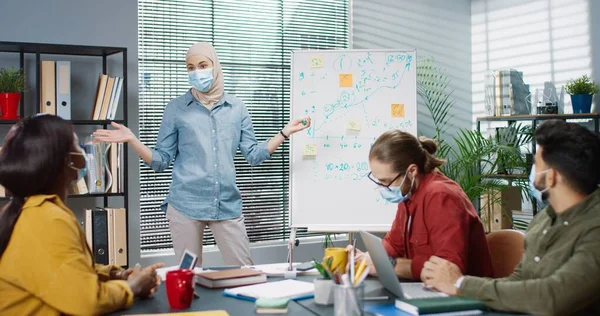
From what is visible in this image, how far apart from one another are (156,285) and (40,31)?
2.37 m

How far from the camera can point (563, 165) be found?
6.13ft

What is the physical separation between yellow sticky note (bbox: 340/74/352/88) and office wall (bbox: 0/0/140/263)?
1.29 metres

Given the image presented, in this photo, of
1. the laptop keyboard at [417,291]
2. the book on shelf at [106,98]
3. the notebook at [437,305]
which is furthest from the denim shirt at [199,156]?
the notebook at [437,305]

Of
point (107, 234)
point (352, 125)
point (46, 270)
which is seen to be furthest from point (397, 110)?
point (46, 270)

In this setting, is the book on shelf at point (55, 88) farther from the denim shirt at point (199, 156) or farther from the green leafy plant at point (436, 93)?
the green leafy plant at point (436, 93)

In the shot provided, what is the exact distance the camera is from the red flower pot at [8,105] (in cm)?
351

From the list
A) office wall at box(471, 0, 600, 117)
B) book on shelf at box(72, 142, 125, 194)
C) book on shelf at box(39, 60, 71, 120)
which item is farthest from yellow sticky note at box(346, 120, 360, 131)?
office wall at box(471, 0, 600, 117)

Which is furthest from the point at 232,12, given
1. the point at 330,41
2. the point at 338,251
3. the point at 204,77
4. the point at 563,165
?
the point at 563,165

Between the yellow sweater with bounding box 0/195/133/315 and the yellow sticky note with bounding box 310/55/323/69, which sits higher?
the yellow sticky note with bounding box 310/55/323/69

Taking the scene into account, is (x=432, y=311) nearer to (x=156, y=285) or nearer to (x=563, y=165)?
(x=563, y=165)

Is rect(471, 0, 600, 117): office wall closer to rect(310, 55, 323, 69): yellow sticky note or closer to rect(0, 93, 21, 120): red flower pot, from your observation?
rect(310, 55, 323, 69): yellow sticky note

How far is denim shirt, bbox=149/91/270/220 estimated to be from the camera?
359 cm

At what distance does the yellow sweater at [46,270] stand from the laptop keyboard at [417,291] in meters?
0.87

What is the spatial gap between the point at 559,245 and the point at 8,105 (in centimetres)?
286
